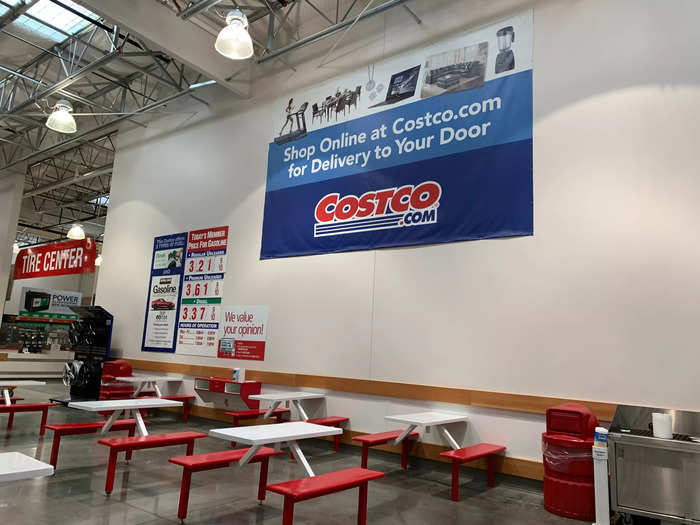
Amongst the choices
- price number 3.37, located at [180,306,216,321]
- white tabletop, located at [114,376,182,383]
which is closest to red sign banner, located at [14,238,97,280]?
price number 3.37, located at [180,306,216,321]

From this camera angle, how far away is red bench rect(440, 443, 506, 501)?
13.4ft

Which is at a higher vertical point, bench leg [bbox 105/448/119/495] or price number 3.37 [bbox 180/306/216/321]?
price number 3.37 [bbox 180/306/216/321]

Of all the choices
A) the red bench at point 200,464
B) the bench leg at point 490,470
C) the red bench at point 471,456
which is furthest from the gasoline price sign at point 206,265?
the bench leg at point 490,470

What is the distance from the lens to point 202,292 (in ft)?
25.8

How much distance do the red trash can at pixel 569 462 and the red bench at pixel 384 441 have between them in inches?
59.2

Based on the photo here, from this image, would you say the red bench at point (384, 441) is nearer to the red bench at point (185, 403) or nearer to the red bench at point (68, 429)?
the red bench at point (68, 429)

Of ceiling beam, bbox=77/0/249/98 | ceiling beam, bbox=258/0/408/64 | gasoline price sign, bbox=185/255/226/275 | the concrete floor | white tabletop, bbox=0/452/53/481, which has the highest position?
ceiling beam, bbox=77/0/249/98

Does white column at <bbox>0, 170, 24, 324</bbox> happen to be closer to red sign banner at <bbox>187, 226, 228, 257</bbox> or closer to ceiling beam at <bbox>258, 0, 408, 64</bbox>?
red sign banner at <bbox>187, 226, 228, 257</bbox>

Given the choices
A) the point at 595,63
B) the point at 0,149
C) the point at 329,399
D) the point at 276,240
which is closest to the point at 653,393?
the point at 595,63

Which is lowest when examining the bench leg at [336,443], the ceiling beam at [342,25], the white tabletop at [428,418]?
the bench leg at [336,443]

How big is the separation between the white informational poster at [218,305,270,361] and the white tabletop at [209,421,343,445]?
3060mm

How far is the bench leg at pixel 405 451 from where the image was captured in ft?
16.8

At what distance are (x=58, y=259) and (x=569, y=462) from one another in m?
10.4

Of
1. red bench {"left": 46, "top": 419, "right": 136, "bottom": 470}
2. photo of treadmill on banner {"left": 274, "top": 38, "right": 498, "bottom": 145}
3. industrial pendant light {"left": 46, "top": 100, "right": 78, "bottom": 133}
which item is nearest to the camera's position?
red bench {"left": 46, "top": 419, "right": 136, "bottom": 470}
